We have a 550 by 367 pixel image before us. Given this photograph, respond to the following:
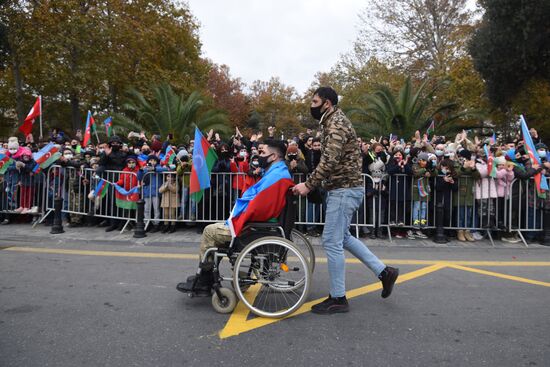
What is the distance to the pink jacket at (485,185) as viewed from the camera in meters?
8.14

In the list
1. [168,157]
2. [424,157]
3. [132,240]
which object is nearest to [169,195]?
[168,157]

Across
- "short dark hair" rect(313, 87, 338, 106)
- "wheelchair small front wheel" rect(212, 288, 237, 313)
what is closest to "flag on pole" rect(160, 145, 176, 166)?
"wheelchair small front wheel" rect(212, 288, 237, 313)

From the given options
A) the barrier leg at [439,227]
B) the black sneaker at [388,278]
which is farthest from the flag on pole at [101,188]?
the black sneaker at [388,278]

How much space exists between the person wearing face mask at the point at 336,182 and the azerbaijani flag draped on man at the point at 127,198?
537cm

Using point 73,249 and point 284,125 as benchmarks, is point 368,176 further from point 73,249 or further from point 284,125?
point 284,125

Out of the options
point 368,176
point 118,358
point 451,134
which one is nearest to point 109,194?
point 368,176

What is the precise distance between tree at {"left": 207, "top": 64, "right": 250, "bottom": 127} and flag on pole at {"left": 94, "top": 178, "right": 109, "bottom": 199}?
114ft

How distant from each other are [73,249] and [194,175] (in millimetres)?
2258

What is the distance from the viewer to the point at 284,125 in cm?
5025

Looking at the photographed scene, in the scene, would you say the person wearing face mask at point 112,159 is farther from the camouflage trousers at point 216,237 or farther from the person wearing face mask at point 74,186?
the camouflage trousers at point 216,237

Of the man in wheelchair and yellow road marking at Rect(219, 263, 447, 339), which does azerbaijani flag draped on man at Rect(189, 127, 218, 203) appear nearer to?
yellow road marking at Rect(219, 263, 447, 339)

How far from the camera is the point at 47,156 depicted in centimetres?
923

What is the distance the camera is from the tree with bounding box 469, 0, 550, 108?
16828 mm

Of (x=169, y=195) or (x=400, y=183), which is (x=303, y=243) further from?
(x=169, y=195)
